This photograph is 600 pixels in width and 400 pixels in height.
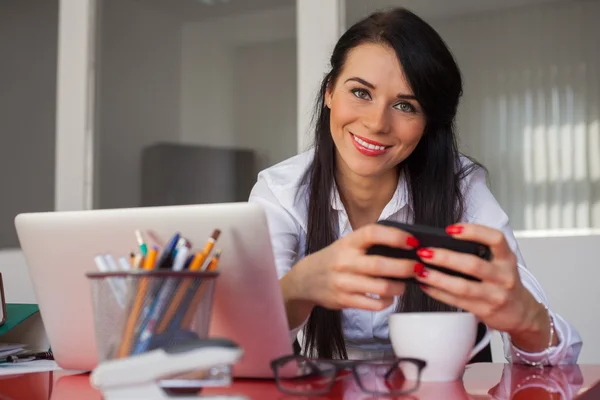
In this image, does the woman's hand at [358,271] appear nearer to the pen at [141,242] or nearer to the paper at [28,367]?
the pen at [141,242]

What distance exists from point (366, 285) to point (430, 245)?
0.31 feet

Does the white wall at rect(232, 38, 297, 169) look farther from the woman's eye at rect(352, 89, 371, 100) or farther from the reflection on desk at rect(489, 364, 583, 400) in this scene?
the reflection on desk at rect(489, 364, 583, 400)

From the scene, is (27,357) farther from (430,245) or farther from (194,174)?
(194,174)

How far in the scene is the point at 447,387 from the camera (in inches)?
34.8

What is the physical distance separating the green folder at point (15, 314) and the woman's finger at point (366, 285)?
2.46ft

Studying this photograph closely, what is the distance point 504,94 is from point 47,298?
221cm

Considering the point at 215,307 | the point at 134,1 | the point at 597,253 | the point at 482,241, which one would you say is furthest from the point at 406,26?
the point at 134,1

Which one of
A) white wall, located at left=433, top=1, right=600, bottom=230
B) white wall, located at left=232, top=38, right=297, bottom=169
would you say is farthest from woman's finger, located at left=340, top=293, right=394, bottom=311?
white wall, located at left=232, top=38, right=297, bottom=169

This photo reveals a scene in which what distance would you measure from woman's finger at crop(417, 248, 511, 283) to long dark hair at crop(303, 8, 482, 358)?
1.81 feet

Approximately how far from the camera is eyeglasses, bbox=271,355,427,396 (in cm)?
83

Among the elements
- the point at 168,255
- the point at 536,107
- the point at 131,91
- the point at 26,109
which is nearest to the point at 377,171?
the point at 168,255

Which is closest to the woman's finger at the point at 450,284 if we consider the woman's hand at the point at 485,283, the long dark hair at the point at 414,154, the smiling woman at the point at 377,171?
the woman's hand at the point at 485,283

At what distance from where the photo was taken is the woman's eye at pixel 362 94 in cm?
160

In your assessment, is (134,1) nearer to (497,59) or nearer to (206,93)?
(206,93)
